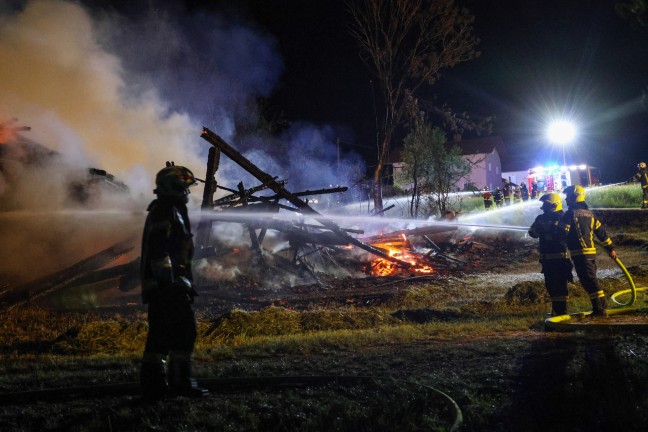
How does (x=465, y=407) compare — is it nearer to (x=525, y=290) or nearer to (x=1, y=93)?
(x=525, y=290)

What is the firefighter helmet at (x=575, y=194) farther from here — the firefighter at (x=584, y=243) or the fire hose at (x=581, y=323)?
the fire hose at (x=581, y=323)

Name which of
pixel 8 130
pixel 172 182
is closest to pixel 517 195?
pixel 8 130

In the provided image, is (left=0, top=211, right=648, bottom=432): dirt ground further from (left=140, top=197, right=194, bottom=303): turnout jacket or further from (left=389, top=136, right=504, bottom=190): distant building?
(left=389, top=136, right=504, bottom=190): distant building

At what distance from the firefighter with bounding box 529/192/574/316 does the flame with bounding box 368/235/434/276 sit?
628 centimetres

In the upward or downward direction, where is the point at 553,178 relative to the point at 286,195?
upward

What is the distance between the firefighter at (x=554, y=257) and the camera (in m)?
7.47

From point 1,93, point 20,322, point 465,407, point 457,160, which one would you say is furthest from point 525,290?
point 457,160

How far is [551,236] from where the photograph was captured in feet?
24.9

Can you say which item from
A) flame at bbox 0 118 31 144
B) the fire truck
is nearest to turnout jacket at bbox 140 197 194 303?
flame at bbox 0 118 31 144

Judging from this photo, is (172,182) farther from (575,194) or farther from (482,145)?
(482,145)

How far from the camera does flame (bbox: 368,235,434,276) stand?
1413cm

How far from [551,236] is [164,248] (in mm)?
5913

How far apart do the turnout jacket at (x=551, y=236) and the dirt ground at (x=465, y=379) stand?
3.34 feet

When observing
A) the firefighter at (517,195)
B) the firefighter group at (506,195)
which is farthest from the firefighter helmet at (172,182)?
the firefighter at (517,195)
